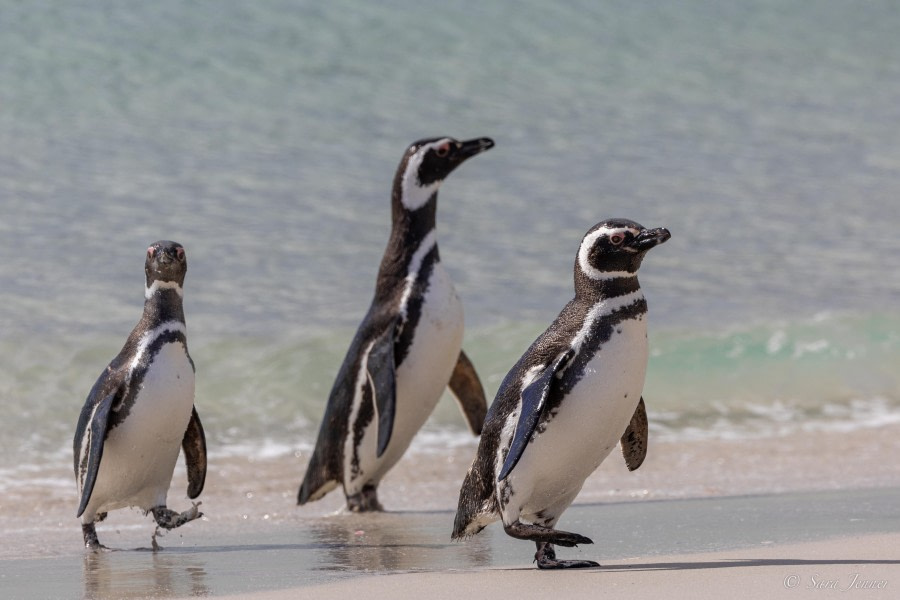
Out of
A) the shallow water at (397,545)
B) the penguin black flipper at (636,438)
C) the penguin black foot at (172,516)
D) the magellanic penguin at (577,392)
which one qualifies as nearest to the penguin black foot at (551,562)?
the magellanic penguin at (577,392)

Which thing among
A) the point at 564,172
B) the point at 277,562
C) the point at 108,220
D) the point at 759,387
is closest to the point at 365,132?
the point at 564,172

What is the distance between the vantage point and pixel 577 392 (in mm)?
4145

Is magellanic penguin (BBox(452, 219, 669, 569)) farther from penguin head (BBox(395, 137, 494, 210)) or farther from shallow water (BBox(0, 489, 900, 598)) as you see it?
penguin head (BBox(395, 137, 494, 210))

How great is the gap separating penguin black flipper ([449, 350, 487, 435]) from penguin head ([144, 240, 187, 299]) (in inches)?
57.0

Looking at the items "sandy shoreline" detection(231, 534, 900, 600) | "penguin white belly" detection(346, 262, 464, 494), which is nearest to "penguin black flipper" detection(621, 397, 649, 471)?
"sandy shoreline" detection(231, 534, 900, 600)

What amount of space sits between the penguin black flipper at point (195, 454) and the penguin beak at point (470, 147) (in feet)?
5.19

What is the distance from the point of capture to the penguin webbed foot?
16.0 ft

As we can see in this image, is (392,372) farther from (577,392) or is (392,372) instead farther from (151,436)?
(577,392)

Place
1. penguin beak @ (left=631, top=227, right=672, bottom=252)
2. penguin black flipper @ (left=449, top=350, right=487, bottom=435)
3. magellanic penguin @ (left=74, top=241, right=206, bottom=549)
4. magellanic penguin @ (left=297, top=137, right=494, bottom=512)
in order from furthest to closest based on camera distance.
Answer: penguin black flipper @ (left=449, top=350, right=487, bottom=435) → magellanic penguin @ (left=297, top=137, right=494, bottom=512) → magellanic penguin @ (left=74, top=241, right=206, bottom=549) → penguin beak @ (left=631, top=227, right=672, bottom=252)

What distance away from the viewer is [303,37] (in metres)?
16.8

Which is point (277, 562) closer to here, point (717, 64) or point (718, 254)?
point (718, 254)

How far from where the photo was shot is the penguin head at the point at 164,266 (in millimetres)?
5184

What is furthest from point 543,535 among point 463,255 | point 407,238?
point 463,255

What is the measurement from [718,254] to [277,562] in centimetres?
744
